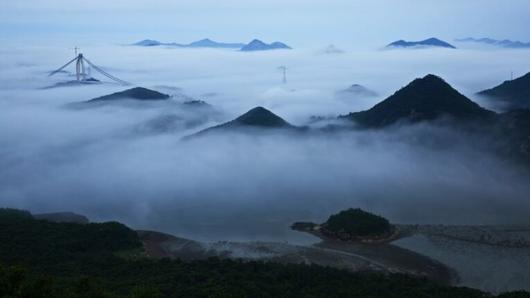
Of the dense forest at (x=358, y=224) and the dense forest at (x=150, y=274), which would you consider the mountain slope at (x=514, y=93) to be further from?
the dense forest at (x=150, y=274)

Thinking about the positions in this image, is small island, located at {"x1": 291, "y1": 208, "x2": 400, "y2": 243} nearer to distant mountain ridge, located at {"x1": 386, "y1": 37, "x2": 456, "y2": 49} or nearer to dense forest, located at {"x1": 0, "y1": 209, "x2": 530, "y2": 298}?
dense forest, located at {"x1": 0, "y1": 209, "x2": 530, "y2": 298}

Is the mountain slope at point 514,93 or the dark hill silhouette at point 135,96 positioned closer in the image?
the mountain slope at point 514,93

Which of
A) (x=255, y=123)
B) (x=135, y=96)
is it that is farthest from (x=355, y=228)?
(x=135, y=96)

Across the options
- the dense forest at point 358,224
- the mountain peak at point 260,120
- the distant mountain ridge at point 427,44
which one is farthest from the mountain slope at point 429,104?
the distant mountain ridge at point 427,44

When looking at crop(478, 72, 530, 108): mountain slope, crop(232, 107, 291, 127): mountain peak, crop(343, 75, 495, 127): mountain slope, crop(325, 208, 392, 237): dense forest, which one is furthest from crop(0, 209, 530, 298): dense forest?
crop(478, 72, 530, 108): mountain slope

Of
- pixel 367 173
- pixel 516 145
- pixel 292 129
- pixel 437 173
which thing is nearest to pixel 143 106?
pixel 292 129

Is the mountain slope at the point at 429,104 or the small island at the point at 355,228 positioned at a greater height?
the mountain slope at the point at 429,104

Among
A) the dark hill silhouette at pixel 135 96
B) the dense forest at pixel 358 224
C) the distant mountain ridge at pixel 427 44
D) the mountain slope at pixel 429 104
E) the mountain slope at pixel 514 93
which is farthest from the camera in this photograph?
the distant mountain ridge at pixel 427 44

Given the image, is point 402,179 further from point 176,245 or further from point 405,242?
point 176,245
